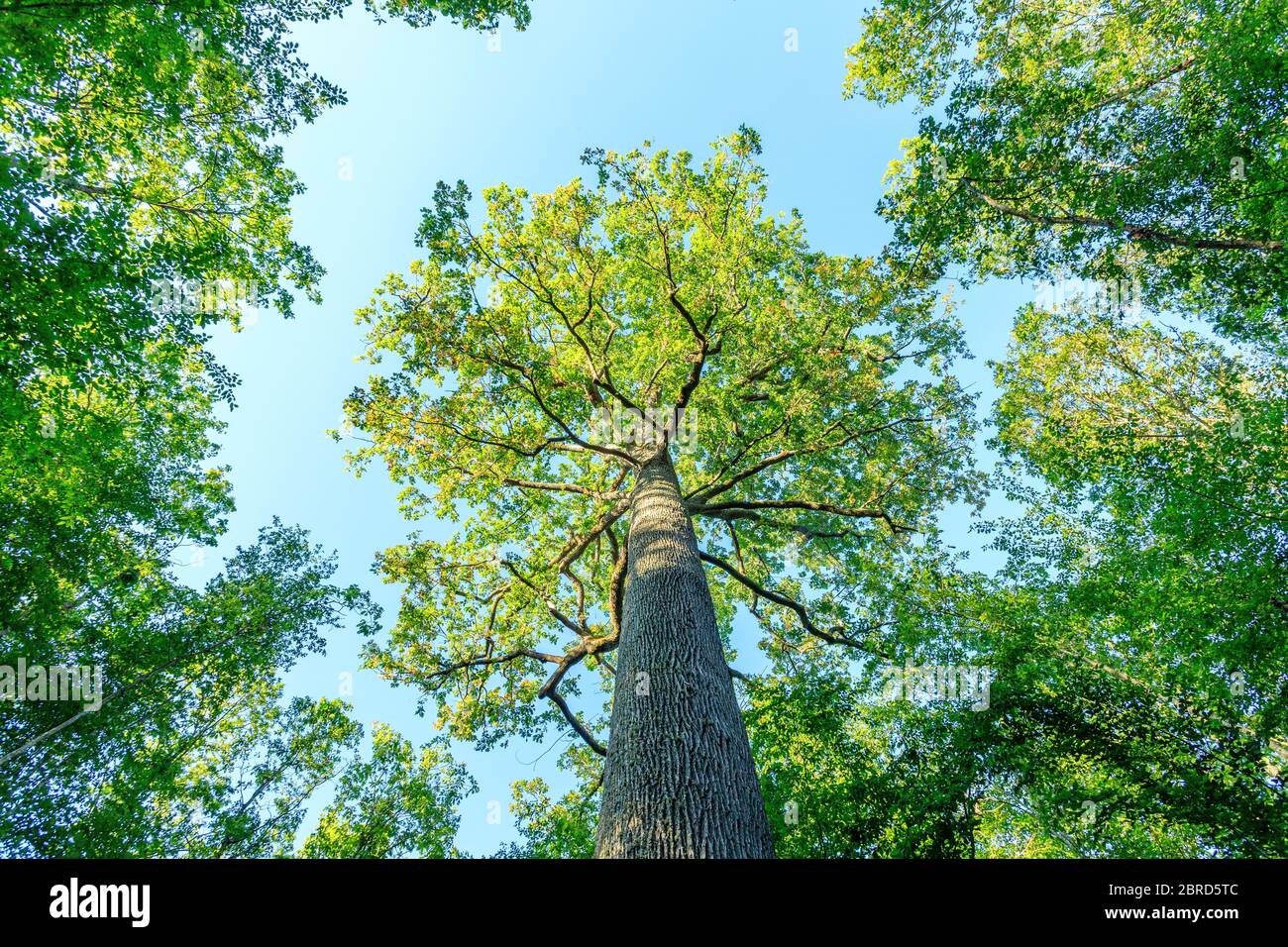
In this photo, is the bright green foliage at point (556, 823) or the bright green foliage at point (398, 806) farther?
the bright green foliage at point (398, 806)

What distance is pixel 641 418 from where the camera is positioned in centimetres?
918

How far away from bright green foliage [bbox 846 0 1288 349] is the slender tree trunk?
21.1 feet

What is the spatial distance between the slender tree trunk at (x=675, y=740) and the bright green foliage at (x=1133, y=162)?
21.1 feet

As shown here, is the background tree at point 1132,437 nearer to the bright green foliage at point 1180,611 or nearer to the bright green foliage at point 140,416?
the bright green foliage at point 1180,611

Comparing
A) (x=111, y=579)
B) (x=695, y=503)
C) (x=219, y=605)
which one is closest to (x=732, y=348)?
(x=695, y=503)

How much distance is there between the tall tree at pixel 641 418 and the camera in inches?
320

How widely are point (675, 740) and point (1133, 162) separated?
30.6 ft

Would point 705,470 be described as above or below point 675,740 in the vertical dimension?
above

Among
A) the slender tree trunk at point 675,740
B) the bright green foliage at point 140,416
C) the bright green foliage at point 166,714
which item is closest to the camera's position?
the slender tree trunk at point 675,740

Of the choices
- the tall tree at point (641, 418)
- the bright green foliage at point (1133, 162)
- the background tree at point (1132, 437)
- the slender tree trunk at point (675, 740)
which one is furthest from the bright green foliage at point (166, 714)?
the bright green foliage at point (1133, 162)

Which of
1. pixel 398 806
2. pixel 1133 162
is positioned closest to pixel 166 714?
pixel 398 806

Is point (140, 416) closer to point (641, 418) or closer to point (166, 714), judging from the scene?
point (166, 714)

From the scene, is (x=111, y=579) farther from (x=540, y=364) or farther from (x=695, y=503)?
(x=695, y=503)

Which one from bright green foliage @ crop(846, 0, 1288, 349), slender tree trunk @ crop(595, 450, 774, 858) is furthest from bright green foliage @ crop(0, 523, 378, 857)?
bright green foliage @ crop(846, 0, 1288, 349)
